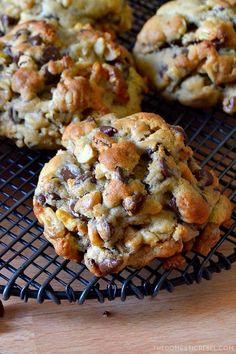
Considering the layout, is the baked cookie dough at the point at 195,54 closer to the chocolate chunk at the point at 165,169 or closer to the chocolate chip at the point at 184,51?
the chocolate chip at the point at 184,51

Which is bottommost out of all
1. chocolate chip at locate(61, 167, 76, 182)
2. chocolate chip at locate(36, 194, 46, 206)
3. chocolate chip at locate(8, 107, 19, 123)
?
chocolate chip at locate(8, 107, 19, 123)

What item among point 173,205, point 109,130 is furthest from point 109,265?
point 109,130

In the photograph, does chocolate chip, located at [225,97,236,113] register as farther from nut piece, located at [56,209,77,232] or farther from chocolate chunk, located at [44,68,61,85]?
nut piece, located at [56,209,77,232]

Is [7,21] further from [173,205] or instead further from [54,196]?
[173,205]

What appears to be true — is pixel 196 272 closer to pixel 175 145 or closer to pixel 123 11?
pixel 175 145

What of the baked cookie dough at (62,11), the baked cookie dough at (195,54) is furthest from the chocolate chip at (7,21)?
the baked cookie dough at (195,54)

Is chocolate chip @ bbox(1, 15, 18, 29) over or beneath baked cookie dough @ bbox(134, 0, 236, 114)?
beneath

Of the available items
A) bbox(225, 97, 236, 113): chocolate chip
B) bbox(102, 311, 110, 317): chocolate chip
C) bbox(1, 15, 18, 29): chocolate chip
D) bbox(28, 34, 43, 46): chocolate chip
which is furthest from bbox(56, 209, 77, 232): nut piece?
bbox(1, 15, 18, 29): chocolate chip
